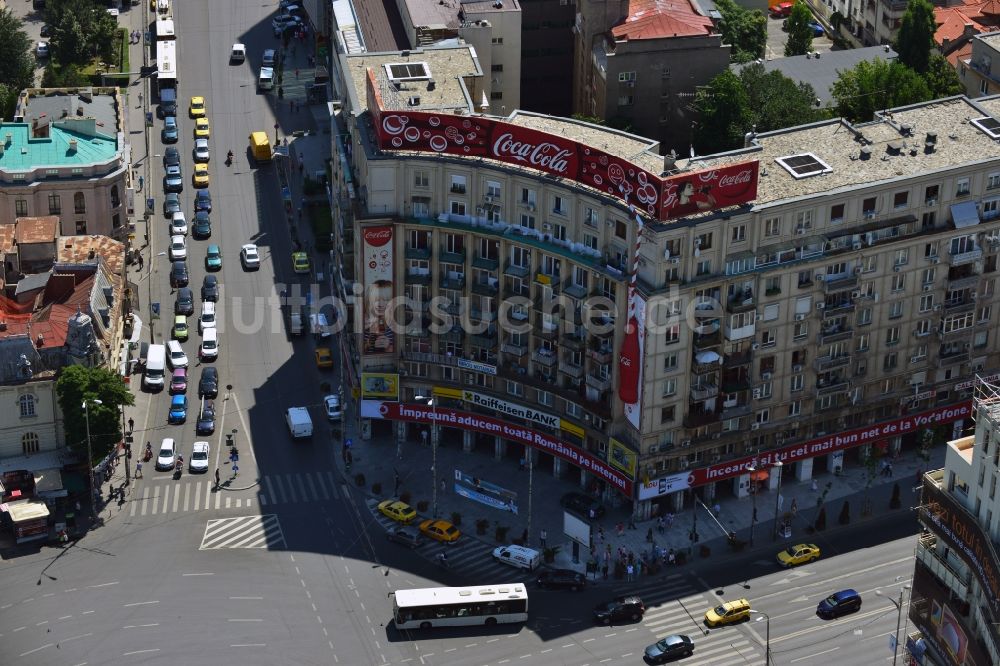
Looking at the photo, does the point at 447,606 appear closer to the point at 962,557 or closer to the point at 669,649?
the point at 669,649

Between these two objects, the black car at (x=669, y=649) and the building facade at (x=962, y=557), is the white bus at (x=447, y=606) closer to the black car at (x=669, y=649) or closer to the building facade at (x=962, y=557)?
the black car at (x=669, y=649)

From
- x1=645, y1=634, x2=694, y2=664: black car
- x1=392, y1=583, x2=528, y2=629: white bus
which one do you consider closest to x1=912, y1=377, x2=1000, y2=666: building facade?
x1=645, y1=634, x2=694, y2=664: black car

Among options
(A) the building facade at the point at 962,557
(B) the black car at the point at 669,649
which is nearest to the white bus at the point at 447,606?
(B) the black car at the point at 669,649

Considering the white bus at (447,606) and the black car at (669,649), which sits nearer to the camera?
the black car at (669,649)

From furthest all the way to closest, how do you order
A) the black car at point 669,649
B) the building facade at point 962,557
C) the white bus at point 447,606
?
the white bus at point 447,606 < the black car at point 669,649 < the building facade at point 962,557

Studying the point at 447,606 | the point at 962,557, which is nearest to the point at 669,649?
the point at 447,606

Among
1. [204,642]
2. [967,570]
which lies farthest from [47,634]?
[967,570]

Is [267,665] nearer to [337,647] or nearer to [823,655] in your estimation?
[337,647]
